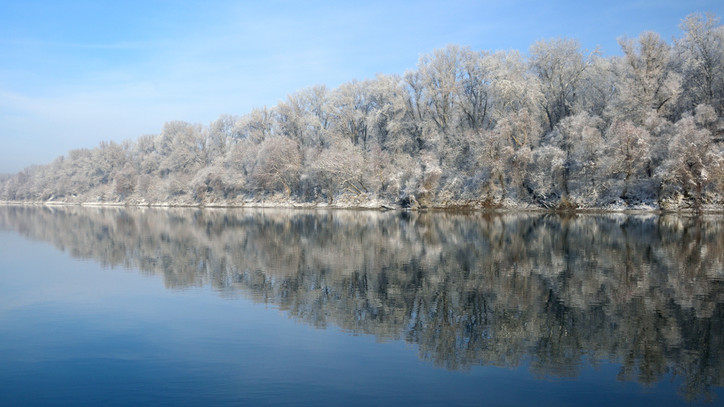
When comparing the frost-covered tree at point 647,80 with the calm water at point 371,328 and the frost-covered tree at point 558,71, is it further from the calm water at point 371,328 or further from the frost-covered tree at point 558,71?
the calm water at point 371,328

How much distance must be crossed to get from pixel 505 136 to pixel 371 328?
5124 centimetres

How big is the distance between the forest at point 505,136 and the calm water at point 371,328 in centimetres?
3021

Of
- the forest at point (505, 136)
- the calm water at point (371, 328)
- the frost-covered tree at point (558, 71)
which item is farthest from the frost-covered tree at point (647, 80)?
the calm water at point (371, 328)

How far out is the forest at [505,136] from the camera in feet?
165

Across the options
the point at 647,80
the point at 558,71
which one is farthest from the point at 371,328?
the point at 558,71

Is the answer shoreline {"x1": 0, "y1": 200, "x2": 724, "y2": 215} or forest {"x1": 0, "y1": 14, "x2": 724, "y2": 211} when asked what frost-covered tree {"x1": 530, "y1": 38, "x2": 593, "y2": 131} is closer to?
forest {"x1": 0, "y1": 14, "x2": 724, "y2": 211}

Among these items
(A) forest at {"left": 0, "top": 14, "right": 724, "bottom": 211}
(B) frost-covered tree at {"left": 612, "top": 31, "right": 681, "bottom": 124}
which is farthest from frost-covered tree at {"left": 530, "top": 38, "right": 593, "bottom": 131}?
(B) frost-covered tree at {"left": 612, "top": 31, "right": 681, "bottom": 124}

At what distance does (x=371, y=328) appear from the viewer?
12.1m

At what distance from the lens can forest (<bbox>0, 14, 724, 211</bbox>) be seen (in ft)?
165

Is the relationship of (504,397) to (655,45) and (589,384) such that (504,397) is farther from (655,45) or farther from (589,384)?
(655,45)

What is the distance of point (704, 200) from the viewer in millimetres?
48344

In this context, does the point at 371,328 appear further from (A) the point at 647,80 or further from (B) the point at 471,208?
(A) the point at 647,80

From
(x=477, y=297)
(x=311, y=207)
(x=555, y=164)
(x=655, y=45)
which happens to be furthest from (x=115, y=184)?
(x=477, y=297)

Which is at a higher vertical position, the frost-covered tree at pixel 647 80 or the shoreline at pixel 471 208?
the frost-covered tree at pixel 647 80
